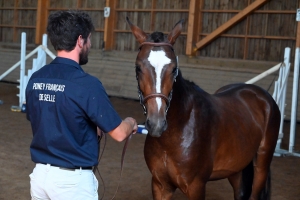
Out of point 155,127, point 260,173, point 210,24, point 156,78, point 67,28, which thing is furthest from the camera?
point 210,24

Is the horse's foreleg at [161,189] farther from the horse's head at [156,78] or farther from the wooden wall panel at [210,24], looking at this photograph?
the wooden wall panel at [210,24]

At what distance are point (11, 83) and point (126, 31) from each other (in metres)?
4.59

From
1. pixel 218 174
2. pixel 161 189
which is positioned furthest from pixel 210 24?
pixel 161 189

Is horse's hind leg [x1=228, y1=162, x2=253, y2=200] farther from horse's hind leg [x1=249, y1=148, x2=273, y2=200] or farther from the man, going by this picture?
the man

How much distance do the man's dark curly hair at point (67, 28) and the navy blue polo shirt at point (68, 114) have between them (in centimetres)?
10

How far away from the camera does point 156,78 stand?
3010 mm

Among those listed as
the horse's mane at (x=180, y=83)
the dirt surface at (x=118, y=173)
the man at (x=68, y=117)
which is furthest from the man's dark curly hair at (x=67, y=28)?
the dirt surface at (x=118, y=173)

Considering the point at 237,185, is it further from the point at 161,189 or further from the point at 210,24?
the point at 210,24

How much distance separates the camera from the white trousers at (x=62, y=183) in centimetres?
239

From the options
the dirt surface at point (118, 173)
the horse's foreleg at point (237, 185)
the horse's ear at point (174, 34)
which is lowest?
the dirt surface at point (118, 173)

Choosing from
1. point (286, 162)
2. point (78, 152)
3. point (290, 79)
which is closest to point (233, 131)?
point (78, 152)

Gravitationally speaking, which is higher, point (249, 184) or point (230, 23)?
point (230, 23)

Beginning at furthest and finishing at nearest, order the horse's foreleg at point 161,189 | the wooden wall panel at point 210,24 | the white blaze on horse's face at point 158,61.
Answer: the wooden wall panel at point 210,24
the horse's foreleg at point 161,189
the white blaze on horse's face at point 158,61

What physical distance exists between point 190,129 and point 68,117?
1264 millimetres
